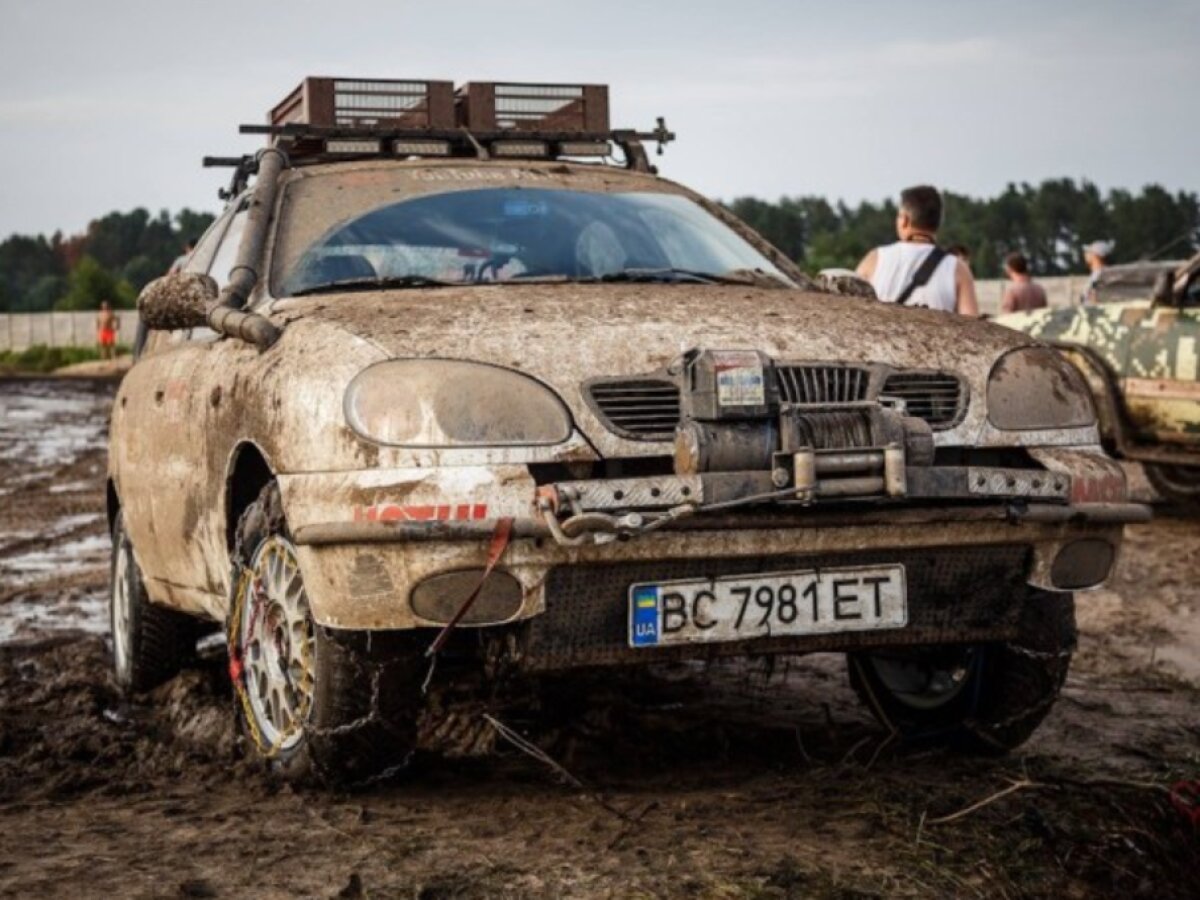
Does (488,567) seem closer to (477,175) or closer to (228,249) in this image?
(477,175)

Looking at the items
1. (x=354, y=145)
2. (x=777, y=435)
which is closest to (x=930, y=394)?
(x=777, y=435)

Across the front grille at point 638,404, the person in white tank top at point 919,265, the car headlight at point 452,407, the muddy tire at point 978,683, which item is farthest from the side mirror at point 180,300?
the person in white tank top at point 919,265

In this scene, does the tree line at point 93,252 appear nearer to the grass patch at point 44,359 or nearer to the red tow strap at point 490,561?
the grass patch at point 44,359

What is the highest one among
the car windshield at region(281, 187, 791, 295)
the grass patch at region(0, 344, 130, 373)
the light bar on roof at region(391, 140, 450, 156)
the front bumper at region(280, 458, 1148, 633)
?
the light bar on roof at region(391, 140, 450, 156)

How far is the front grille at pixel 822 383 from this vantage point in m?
4.22

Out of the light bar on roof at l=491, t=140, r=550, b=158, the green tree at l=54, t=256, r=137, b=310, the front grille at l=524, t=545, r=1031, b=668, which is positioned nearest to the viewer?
the front grille at l=524, t=545, r=1031, b=668

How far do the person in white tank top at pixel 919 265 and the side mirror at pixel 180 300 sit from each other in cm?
400

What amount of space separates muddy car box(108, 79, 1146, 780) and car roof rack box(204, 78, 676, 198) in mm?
976

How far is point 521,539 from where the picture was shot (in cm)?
394

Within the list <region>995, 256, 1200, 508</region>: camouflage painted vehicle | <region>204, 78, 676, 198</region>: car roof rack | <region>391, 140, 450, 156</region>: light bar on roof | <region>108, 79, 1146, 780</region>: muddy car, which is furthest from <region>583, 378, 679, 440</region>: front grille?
<region>995, 256, 1200, 508</region>: camouflage painted vehicle

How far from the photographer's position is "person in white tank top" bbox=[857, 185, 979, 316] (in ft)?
27.6

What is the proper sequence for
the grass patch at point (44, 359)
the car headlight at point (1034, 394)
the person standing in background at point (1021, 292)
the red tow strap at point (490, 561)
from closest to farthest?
the red tow strap at point (490, 561) < the car headlight at point (1034, 394) < the person standing in background at point (1021, 292) < the grass patch at point (44, 359)

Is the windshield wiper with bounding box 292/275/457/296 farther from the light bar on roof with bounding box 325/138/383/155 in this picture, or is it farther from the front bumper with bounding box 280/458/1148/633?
the light bar on roof with bounding box 325/138/383/155

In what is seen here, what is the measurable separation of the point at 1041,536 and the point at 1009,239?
10028cm
